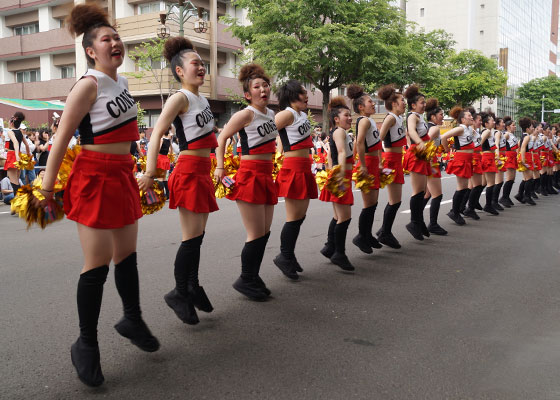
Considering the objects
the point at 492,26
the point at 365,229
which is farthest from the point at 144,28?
the point at 492,26

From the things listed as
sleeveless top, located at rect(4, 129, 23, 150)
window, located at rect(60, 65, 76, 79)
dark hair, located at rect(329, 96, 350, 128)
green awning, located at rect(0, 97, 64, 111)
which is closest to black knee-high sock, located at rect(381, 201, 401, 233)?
dark hair, located at rect(329, 96, 350, 128)

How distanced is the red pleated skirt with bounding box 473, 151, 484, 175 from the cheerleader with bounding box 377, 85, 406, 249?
121 inches

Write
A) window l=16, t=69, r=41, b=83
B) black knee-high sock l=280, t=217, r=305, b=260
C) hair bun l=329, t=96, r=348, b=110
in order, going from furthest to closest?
window l=16, t=69, r=41, b=83 < hair bun l=329, t=96, r=348, b=110 < black knee-high sock l=280, t=217, r=305, b=260

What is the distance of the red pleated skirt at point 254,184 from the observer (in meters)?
4.51

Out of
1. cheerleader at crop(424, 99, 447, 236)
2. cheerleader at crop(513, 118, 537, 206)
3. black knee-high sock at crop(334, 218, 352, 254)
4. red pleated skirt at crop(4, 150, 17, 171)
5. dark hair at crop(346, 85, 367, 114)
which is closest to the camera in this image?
black knee-high sock at crop(334, 218, 352, 254)

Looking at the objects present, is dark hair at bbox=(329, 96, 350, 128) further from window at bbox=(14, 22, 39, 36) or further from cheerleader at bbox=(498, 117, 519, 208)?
window at bbox=(14, 22, 39, 36)

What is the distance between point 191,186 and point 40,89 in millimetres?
35701

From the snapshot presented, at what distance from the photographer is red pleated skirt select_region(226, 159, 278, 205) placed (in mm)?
4512

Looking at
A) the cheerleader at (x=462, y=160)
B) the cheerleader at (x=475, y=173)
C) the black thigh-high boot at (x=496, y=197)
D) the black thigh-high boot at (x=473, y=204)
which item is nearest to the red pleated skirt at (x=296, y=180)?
the cheerleader at (x=462, y=160)

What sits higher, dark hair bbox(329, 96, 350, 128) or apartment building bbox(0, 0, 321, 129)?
apartment building bbox(0, 0, 321, 129)

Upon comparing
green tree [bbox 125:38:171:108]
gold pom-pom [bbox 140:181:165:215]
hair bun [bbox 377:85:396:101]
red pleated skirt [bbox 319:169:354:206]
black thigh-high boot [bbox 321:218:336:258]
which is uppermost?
green tree [bbox 125:38:171:108]

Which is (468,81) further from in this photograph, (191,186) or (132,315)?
(132,315)

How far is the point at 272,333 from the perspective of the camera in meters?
3.87

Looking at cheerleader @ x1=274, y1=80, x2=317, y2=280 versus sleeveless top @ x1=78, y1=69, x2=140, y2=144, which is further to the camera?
cheerleader @ x1=274, y1=80, x2=317, y2=280
